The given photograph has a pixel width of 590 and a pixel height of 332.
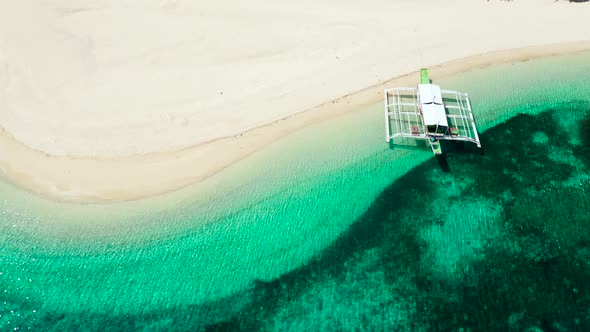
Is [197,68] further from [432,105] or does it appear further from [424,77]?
[432,105]

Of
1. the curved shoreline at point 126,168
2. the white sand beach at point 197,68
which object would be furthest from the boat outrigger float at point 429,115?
the curved shoreline at point 126,168

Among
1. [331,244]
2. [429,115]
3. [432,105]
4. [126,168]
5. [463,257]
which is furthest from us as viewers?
[432,105]

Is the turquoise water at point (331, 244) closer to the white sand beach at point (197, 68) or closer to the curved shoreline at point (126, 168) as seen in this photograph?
the curved shoreline at point (126, 168)

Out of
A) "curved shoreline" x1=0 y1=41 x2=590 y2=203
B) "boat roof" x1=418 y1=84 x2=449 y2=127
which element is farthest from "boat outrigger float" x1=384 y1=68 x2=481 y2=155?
"curved shoreline" x1=0 y1=41 x2=590 y2=203

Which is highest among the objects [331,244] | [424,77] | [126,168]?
[424,77]

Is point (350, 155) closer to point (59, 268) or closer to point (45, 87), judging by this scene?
point (59, 268)

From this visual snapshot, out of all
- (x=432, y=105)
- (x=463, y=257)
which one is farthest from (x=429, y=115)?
(x=463, y=257)

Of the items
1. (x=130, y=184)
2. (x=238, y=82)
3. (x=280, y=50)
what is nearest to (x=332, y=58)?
(x=280, y=50)
